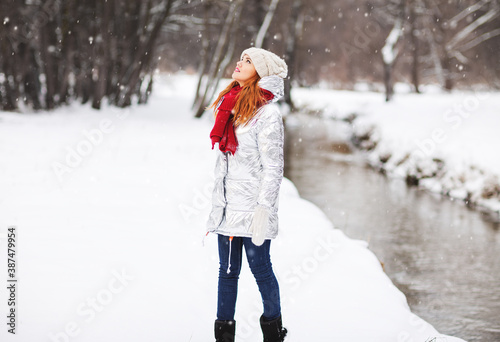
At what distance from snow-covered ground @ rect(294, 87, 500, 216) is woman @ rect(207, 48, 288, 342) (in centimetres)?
839

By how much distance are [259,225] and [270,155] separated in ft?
1.38

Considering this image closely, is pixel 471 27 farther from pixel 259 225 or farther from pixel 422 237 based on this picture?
pixel 259 225

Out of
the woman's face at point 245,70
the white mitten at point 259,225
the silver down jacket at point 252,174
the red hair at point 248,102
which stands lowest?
the white mitten at point 259,225

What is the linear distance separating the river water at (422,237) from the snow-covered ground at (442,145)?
558mm

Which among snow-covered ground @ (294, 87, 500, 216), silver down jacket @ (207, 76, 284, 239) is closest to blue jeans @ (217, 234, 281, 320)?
silver down jacket @ (207, 76, 284, 239)

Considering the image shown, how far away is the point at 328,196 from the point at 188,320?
7515 mm

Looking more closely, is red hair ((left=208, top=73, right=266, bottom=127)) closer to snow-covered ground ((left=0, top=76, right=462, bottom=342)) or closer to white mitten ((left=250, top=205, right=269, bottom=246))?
white mitten ((left=250, top=205, right=269, bottom=246))

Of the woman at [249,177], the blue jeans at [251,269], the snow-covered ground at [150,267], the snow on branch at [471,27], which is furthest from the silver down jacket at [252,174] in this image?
the snow on branch at [471,27]

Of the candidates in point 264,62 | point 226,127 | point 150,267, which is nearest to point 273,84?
point 264,62

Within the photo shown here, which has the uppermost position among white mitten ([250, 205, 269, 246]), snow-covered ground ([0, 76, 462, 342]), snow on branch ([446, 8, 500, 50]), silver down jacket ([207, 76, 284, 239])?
snow on branch ([446, 8, 500, 50])

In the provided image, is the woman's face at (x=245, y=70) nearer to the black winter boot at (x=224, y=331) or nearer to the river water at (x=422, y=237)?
the black winter boot at (x=224, y=331)

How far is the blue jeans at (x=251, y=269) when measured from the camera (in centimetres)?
328

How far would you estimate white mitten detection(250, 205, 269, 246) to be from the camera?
122 inches

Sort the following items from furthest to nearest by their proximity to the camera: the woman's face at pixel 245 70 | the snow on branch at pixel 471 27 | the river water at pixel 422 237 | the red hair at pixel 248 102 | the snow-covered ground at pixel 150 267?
the snow on branch at pixel 471 27 → the river water at pixel 422 237 → the snow-covered ground at pixel 150 267 → the woman's face at pixel 245 70 → the red hair at pixel 248 102
